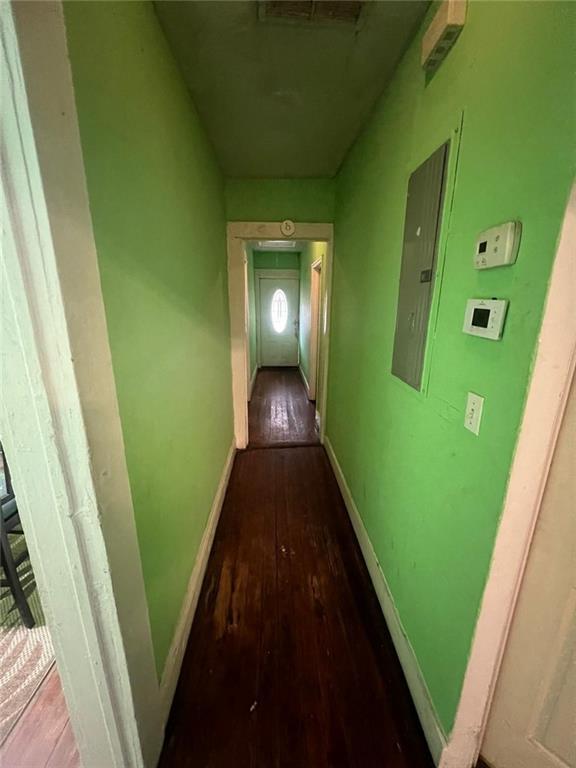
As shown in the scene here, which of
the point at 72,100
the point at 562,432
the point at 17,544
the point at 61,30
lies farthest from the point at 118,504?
the point at 17,544

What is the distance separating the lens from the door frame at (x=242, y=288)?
2447 millimetres

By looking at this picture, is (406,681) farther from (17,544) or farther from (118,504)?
(17,544)

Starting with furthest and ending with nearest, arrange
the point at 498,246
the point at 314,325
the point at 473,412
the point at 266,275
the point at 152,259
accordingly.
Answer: the point at 266,275 < the point at 314,325 < the point at 152,259 < the point at 473,412 < the point at 498,246

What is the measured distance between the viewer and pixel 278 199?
2.43 m

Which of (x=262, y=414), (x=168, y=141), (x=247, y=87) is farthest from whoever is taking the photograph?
(x=262, y=414)

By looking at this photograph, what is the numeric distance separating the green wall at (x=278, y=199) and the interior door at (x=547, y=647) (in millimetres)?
2426

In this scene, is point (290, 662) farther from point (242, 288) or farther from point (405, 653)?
point (242, 288)

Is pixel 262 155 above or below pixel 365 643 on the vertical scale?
above

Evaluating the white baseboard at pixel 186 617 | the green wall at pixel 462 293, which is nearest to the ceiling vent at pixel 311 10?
the green wall at pixel 462 293

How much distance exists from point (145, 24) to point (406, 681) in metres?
2.50

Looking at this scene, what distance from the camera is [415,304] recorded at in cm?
112

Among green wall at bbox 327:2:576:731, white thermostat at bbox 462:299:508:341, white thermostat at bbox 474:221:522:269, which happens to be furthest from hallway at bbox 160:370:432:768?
white thermostat at bbox 474:221:522:269

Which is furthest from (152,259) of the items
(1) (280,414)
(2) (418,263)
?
(1) (280,414)

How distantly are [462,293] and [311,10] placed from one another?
1101mm
